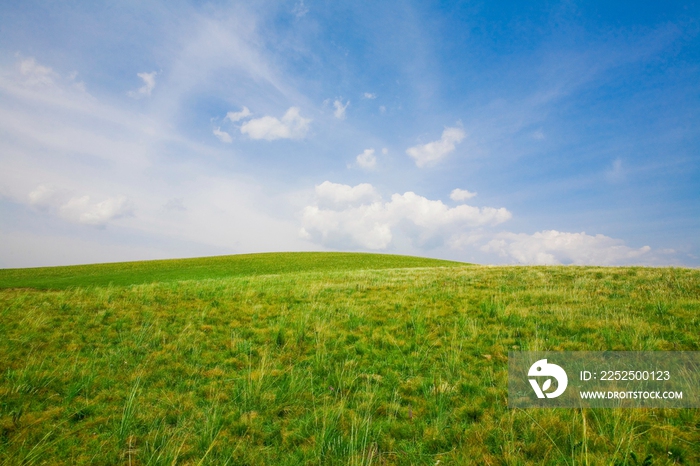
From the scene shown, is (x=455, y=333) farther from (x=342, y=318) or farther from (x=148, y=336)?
(x=148, y=336)

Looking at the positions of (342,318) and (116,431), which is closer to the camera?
(116,431)

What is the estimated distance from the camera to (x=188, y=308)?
12664 mm

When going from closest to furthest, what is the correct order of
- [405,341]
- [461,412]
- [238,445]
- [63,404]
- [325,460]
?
1. [325,460]
2. [238,445]
3. [461,412]
4. [63,404]
5. [405,341]

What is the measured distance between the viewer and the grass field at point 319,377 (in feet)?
15.1

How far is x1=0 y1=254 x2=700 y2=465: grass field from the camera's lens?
459 cm

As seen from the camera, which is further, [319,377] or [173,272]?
[173,272]

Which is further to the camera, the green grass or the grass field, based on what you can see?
the green grass

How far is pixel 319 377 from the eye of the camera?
7137mm

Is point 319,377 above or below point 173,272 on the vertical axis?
below

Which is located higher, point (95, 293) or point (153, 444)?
point (95, 293)

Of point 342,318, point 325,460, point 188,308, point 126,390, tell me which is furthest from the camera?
point 188,308

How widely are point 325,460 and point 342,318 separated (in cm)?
676

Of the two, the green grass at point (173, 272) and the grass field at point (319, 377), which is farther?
the green grass at point (173, 272)

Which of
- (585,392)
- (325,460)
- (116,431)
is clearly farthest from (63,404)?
(585,392)
